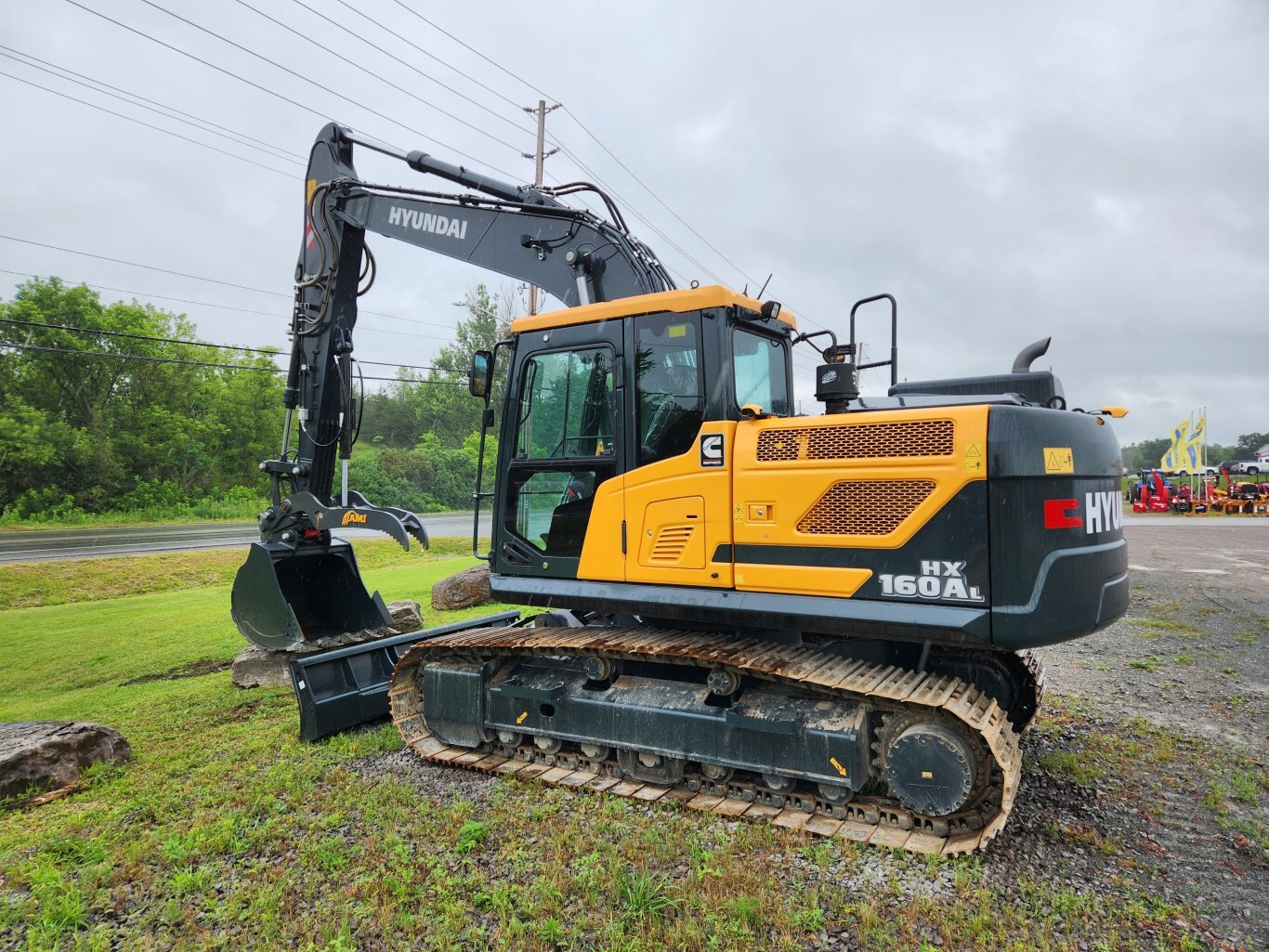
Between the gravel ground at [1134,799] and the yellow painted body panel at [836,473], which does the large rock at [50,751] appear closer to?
the gravel ground at [1134,799]

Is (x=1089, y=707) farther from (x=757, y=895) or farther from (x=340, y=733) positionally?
(x=340, y=733)

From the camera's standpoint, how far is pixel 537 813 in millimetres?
4066

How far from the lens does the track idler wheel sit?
365 centimetres

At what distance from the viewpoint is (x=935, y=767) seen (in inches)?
145

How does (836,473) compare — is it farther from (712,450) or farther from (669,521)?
(669,521)

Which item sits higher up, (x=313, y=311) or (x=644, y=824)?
(x=313, y=311)

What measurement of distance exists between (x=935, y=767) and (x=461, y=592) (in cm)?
801

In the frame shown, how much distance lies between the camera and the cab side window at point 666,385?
4.39 metres

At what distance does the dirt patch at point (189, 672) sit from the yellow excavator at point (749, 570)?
3059mm

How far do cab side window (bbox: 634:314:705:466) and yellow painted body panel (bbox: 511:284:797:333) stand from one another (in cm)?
6

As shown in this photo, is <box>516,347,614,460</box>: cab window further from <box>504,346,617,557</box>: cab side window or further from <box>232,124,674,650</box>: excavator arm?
<box>232,124,674,650</box>: excavator arm

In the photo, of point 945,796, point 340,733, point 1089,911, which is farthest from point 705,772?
point 340,733

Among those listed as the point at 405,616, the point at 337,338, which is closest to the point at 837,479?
the point at 337,338

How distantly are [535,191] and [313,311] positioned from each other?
2413 mm
